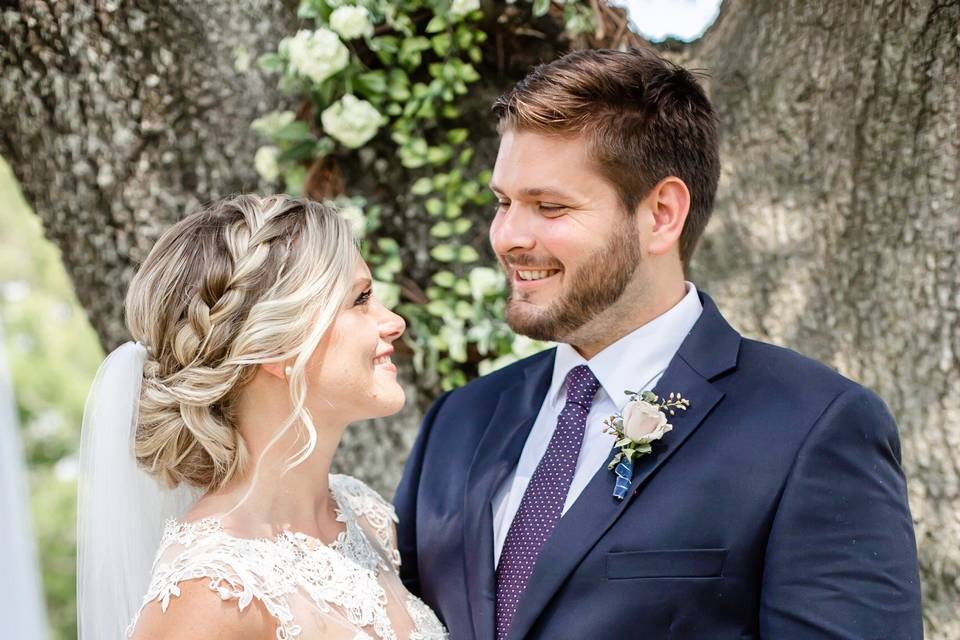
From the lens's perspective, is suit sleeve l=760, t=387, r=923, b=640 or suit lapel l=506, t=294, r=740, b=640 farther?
suit lapel l=506, t=294, r=740, b=640

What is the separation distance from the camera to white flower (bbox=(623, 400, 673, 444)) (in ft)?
7.87

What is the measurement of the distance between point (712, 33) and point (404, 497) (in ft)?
5.98

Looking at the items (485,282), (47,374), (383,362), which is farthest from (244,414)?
(47,374)

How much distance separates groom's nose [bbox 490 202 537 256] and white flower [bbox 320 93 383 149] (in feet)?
3.03

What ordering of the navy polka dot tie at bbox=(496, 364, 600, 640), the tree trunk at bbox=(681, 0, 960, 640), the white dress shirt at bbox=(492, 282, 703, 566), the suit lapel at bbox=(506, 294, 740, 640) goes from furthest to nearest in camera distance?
the tree trunk at bbox=(681, 0, 960, 640) → the white dress shirt at bbox=(492, 282, 703, 566) → the navy polka dot tie at bbox=(496, 364, 600, 640) → the suit lapel at bbox=(506, 294, 740, 640)

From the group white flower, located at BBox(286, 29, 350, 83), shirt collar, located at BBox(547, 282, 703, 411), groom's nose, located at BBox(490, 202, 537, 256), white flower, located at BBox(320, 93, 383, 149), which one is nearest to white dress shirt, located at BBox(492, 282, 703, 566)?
shirt collar, located at BBox(547, 282, 703, 411)

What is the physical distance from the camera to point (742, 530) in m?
2.30

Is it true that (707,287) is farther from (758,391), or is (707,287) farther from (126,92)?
(126,92)

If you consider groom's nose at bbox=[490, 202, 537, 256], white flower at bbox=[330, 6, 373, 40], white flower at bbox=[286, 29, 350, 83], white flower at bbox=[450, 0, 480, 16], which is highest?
white flower at bbox=[450, 0, 480, 16]

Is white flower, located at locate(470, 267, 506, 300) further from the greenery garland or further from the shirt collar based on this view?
the shirt collar

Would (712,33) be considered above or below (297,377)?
above

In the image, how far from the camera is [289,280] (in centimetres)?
248

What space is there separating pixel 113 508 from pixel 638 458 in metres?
1.31

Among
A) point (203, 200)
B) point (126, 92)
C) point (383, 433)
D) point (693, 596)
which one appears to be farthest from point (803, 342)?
point (126, 92)
